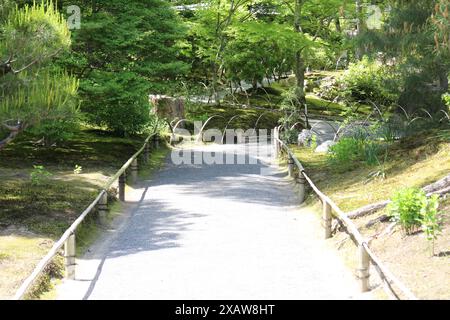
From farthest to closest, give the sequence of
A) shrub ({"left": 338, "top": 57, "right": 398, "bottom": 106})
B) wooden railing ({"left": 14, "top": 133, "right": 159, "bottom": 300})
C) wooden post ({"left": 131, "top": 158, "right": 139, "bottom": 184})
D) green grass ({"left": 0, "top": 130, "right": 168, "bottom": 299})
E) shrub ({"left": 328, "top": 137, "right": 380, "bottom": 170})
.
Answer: shrub ({"left": 338, "top": 57, "right": 398, "bottom": 106}) → wooden post ({"left": 131, "top": 158, "right": 139, "bottom": 184}) → shrub ({"left": 328, "top": 137, "right": 380, "bottom": 170}) → green grass ({"left": 0, "top": 130, "right": 168, "bottom": 299}) → wooden railing ({"left": 14, "top": 133, "right": 159, "bottom": 300})

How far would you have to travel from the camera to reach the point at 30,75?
36.5ft

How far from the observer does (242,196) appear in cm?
Answer: 1454

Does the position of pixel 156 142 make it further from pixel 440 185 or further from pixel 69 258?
pixel 69 258

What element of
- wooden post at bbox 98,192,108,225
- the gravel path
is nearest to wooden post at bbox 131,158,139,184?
the gravel path

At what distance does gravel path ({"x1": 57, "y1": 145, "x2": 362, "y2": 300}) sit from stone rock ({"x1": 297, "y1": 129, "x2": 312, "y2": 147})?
8278 millimetres

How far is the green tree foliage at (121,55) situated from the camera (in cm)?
1764

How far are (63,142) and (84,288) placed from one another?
12416mm

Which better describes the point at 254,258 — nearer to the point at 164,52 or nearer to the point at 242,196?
the point at 242,196

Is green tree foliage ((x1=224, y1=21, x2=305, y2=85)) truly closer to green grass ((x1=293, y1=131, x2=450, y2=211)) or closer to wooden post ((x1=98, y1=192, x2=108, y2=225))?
green grass ((x1=293, y1=131, x2=450, y2=211))

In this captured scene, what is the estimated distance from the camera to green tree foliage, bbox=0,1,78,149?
33.8ft

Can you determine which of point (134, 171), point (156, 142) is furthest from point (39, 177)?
point (156, 142)

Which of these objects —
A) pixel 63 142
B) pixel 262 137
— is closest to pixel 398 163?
pixel 63 142

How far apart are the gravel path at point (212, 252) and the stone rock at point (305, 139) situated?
8278 mm

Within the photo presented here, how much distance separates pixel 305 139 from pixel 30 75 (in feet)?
46.6
